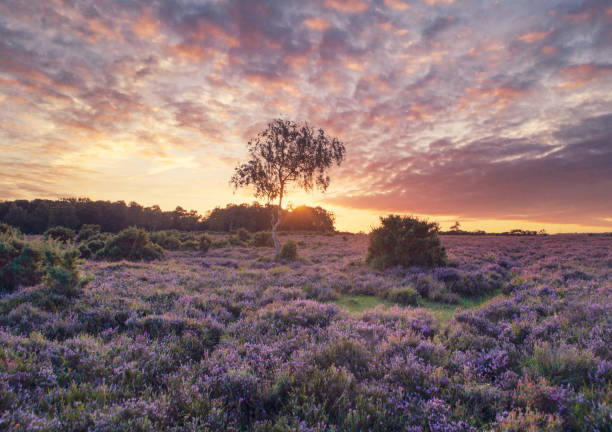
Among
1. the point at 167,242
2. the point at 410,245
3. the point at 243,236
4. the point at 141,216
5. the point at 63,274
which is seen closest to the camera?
the point at 63,274

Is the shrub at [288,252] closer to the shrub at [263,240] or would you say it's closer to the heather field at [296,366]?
the heather field at [296,366]

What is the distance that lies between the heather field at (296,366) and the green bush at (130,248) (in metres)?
13.1

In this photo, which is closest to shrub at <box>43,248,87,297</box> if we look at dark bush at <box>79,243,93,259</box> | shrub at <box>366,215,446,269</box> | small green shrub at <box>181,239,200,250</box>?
shrub at <box>366,215,446,269</box>

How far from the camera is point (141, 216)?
8988cm

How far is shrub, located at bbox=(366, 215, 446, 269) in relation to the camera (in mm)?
15055

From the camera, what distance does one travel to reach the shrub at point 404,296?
9523 mm

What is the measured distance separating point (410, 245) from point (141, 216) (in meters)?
95.3

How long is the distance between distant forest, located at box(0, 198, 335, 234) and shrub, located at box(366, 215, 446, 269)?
59.5 meters

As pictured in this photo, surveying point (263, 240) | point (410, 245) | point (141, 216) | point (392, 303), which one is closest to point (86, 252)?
point (263, 240)

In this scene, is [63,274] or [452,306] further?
[452,306]

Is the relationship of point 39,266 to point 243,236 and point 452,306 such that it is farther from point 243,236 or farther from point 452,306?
point 243,236

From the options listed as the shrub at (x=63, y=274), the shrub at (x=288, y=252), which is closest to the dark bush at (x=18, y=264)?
the shrub at (x=63, y=274)

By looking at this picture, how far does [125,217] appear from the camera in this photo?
88.3 meters

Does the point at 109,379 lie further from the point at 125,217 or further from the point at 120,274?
the point at 125,217
